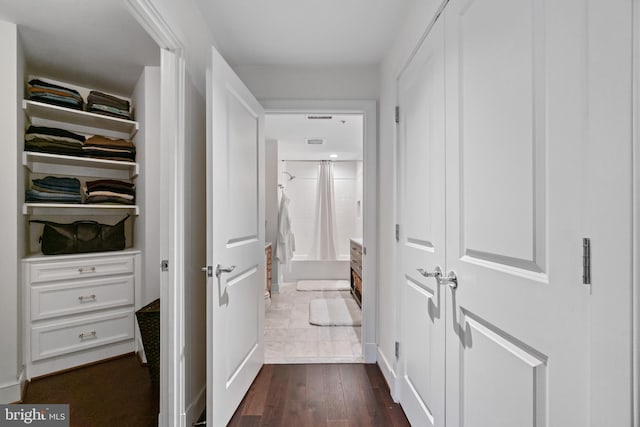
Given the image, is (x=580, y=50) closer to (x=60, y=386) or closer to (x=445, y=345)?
(x=445, y=345)

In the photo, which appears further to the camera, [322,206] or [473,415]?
[322,206]

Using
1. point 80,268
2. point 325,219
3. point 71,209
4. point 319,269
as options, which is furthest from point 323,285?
point 71,209

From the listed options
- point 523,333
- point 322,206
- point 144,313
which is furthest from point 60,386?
Result: point 322,206

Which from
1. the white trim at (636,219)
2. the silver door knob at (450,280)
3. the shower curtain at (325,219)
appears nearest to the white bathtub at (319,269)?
the shower curtain at (325,219)

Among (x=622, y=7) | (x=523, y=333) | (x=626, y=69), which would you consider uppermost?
(x=622, y=7)

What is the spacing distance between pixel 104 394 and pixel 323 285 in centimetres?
393

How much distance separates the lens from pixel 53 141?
2.47m

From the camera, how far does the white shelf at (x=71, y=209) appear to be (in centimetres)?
238

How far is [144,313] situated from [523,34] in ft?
7.61

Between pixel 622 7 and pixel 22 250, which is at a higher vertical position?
pixel 622 7

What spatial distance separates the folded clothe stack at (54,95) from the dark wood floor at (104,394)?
2064 millimetres

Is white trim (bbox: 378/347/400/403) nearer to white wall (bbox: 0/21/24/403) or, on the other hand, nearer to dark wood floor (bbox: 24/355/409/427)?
dark wood floor (bbox: 24/355/409/427)

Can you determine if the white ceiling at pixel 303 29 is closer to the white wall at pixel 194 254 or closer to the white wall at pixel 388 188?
the white wall at pixel 388 188

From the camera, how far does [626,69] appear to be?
22.5 inches
